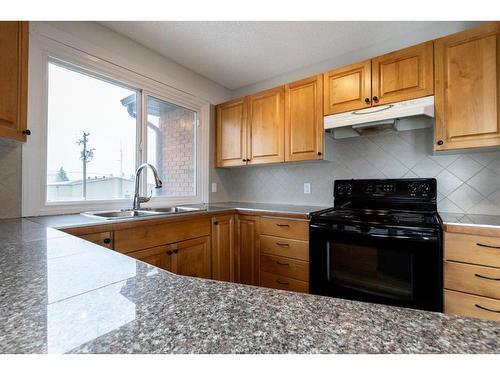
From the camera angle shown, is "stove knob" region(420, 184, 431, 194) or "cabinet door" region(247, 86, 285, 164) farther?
"cabinet door" region(247, 86, 285, 164)

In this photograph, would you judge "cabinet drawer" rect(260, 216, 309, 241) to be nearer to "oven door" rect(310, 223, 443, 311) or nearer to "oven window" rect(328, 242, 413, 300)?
"oven door" rect(310, 223, 443, 311)

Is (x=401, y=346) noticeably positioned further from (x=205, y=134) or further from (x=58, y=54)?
(x=205, y=134)

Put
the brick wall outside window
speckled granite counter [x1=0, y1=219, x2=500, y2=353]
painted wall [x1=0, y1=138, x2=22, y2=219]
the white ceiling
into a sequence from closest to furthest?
speckled granite counter [x1=0, y1=219, x2=500, y2=353] < painted wall [x1=0, y1=138, x2=22, y2=219] < the white ceiling < the brick wall outside window

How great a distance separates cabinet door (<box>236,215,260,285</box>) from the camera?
2.25 m

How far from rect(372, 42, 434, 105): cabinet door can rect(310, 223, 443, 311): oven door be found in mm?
1041

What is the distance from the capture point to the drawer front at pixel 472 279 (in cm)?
130

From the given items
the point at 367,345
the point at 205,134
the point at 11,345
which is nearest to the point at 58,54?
the point at 205,134

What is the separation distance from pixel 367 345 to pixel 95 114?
7.88 ft

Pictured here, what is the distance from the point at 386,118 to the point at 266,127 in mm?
1139

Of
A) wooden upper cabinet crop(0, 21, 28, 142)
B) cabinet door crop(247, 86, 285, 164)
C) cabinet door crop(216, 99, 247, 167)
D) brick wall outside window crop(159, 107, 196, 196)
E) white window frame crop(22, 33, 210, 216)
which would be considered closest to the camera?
wooden upper cabinet crop(0, 21, 28, 142)

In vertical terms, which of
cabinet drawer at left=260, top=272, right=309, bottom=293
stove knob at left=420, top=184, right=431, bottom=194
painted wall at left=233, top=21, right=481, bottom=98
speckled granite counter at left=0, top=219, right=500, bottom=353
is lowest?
cabinet drawer at left=260, top=272, right=309, bottom=293

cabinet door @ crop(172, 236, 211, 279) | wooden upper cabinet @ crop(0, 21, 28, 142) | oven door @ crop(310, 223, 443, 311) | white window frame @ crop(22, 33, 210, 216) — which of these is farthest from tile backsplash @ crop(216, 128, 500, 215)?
wooden upper cabinet @ crop(0, 21, 28, 142)

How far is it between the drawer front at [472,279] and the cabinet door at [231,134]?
1.97m

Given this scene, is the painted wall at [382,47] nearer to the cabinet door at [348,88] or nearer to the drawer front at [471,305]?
the cabinet door at [348,88]
